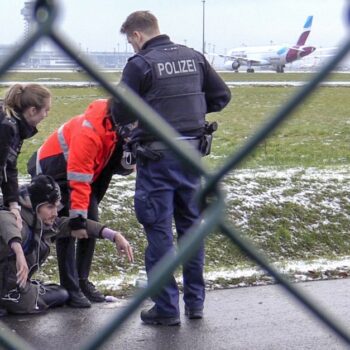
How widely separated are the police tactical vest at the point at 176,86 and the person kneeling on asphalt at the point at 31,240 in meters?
0.76

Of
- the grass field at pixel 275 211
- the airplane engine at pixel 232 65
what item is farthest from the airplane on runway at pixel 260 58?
the grass field at pixel 275 211

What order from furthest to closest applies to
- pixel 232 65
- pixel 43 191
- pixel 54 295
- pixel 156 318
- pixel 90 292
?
pixel 232 65 < pixel 90 292 < pixel 54 295 < pixel 156 318 < pixel 43 191

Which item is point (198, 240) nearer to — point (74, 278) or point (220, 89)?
point (220, 89)

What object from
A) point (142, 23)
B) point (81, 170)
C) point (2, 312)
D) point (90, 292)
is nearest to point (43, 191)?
point (81, 170)

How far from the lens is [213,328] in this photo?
4.44m

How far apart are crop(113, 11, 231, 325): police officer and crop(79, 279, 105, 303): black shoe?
20.3 inches

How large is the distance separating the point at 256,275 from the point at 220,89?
61.2 inches

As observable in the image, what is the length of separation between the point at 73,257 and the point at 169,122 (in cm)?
117

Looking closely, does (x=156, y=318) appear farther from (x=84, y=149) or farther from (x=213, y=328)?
(x=84, y=149)

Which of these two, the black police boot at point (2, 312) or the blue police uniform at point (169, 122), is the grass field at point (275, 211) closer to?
the blue police uniform at point (169, 122)

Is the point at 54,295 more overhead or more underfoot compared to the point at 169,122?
more underfoot

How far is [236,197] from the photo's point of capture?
270 inches

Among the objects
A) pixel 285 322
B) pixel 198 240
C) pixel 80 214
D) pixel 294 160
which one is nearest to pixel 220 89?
pixel 80 214

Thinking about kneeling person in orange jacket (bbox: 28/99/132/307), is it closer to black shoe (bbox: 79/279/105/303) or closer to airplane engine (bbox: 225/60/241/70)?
black shoe (bbox: 79/279/105/303)
